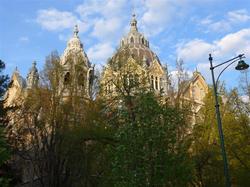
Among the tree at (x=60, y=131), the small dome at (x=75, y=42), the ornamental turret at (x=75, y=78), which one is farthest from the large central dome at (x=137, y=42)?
the tree at (x=60, y=131)

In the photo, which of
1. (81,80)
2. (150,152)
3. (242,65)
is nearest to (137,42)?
(81,80)

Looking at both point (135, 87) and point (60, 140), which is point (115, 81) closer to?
point (135, 87)

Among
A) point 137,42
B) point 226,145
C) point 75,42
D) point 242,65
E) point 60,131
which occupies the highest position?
point 137,42

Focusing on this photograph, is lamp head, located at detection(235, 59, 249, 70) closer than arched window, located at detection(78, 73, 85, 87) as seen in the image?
Yes

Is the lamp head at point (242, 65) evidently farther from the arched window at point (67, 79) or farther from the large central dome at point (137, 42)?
the large central dome at point (137, 42)

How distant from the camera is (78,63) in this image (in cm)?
2712

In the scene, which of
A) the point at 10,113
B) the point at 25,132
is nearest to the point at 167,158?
the point at 25,132

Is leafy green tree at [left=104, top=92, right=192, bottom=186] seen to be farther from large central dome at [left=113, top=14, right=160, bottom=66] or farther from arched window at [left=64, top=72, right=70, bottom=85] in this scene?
large central dome at [left=113, top=14, right=160, bottom=66]

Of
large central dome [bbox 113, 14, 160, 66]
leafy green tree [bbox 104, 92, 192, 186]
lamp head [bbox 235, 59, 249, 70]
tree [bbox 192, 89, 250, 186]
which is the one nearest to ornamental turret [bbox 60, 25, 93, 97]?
tree [bbox 192, 89, 250, 186]

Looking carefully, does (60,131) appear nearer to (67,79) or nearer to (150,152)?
(67,79)

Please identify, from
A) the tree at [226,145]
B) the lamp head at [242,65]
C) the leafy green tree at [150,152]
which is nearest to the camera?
the leafy green tree at [150,152]

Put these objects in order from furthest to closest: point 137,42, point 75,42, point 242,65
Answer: point 137,42 → point 75,42 → point 242,65

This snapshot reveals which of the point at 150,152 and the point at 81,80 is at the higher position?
the point at 81,80

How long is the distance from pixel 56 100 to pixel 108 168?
5.95m
